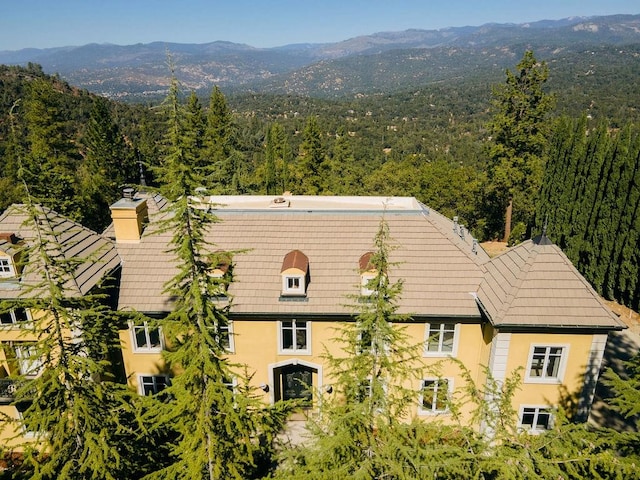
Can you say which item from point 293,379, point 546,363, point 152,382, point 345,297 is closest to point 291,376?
point 293,379

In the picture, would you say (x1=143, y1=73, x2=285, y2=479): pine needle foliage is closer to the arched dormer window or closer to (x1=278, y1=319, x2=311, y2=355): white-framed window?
the arched dormer window

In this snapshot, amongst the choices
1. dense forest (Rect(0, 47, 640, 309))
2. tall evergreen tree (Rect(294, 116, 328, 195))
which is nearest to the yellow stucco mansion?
dense forest (Rect(0, 47, 640, 309))

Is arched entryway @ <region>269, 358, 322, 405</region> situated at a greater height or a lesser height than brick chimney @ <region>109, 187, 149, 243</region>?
lesser

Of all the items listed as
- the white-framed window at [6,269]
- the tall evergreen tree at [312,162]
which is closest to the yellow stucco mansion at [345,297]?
the white-framed window at [6,269]

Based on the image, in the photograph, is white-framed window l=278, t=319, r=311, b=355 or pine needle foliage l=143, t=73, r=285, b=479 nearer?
pine needle foliage l=143, t=73, r=285, b=479

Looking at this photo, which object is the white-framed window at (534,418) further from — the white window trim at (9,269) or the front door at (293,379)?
the white window trim at (9,269)

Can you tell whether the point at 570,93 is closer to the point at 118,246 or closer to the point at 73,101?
→ the point at 73,101
